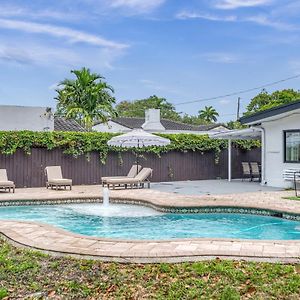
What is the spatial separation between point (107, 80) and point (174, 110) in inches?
1308

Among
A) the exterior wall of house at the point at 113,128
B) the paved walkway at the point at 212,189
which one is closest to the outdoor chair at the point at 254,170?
the paved walkway at the point at 212,189

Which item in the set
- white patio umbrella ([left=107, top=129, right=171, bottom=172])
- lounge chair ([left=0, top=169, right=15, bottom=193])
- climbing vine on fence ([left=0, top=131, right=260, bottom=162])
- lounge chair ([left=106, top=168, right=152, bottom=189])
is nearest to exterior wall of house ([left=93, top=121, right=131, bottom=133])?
climbing vine on fence ([left=0, top=131, right=260, bottom=162])

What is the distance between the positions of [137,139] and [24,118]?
9471 mm

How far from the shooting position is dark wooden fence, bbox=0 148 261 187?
1684cm

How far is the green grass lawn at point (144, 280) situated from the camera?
4023 millimetres

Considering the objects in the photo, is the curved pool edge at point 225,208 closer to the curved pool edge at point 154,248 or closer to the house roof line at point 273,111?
the curved pool edge at point 154,248

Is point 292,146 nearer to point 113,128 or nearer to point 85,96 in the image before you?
point 85,96

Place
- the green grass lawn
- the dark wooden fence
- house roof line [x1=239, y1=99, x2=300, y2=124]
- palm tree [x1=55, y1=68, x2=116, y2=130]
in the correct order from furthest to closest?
1. palm tree [x1=55, y1=68, x2=116, y2=130]
2. the dark wooden fence
3. house roof line [x1=239, y1=99, x2=300, y2=124]
4. the green grass lawn

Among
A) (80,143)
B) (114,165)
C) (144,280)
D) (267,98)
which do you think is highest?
(267,98)

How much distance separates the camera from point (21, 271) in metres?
4.75

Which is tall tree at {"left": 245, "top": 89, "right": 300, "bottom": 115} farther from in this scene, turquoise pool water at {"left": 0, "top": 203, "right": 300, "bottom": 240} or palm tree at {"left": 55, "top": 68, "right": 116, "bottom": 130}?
turquoise pool water at {"left": 0, "top": 203, "right": 300, "bottom": 240}

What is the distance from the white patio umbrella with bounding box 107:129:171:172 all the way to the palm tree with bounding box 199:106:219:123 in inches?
2057

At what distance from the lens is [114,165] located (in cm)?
1895

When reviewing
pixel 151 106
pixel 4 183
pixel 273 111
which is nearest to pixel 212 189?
pixel 273 111
